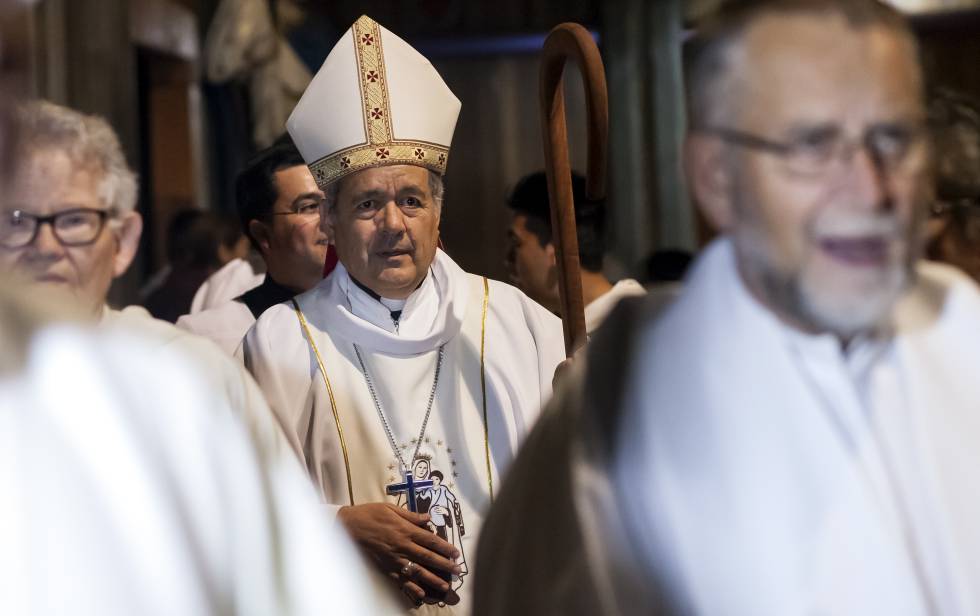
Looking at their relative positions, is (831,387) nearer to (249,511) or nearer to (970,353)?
(970,353)

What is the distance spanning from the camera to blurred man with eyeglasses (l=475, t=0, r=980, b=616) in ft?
5.19

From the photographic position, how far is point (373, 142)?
133 inches

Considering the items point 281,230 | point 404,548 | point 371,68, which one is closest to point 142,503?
point 404,548

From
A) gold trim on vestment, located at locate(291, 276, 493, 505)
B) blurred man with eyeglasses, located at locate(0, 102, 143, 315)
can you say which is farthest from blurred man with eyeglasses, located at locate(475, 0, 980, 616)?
gold trim on vestment, located at locate(291, 276, 493, 505)

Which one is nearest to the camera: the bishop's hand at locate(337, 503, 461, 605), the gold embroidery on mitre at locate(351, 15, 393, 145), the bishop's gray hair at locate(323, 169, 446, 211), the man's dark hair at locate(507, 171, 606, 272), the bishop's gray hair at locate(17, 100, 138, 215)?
the bishop's gray hair at locate(17, 100, 138, 215)

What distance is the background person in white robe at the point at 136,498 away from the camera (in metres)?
1.47

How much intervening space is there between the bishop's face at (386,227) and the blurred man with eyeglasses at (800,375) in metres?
1.53

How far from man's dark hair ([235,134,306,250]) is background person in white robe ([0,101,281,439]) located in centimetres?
170

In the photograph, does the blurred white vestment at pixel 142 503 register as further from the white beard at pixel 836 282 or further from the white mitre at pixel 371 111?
the white mitre at pixel 371 111

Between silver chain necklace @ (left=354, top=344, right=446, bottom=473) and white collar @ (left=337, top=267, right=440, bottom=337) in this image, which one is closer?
silver chain necklace @ (left=354, top=344, right=446, bottom=473)

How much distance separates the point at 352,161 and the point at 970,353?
1972 mm

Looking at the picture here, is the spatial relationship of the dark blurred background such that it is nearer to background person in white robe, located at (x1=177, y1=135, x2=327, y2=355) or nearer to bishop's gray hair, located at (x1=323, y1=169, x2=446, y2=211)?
background person in white robe, located at (x1=177, y1=135, x2=327, y2=355)

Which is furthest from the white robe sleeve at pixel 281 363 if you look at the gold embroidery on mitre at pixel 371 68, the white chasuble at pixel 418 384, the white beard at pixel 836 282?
the white beard at pixel 836 282

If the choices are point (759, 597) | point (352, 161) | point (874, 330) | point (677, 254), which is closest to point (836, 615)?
point (759, 597)
